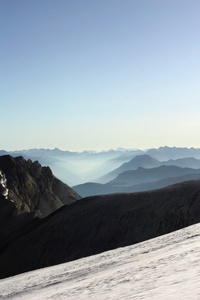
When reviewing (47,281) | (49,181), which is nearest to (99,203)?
(47,281)

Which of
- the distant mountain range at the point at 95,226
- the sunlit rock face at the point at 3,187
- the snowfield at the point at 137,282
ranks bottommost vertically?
the distant mountain range at the point at 95,226

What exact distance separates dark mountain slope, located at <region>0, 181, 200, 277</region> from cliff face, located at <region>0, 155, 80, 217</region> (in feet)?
A: 93.5

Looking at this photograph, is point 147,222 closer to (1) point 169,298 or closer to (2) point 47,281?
(2) point 47,281

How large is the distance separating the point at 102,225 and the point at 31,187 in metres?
50.5

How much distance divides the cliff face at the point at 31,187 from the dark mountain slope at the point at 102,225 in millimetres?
Result: 28511

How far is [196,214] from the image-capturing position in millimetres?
40219

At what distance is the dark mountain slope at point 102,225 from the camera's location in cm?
4244

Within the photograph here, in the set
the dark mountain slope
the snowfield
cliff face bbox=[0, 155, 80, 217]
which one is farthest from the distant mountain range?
the snowfield

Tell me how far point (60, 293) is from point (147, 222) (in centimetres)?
3008

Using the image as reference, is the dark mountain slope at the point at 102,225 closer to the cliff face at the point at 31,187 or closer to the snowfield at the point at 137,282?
the snowfield at the point at 137,282

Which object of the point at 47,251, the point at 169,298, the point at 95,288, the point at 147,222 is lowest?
the point at 47,251

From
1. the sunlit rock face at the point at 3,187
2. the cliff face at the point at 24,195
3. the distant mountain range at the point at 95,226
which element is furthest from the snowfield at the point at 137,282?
the sunlit rock face at the point at 3,187

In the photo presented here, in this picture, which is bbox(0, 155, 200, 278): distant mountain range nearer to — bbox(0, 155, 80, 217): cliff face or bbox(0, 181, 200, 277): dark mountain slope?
bbox(0, 181, 200, 277): dark mountain slope

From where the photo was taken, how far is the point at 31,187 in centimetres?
9569
